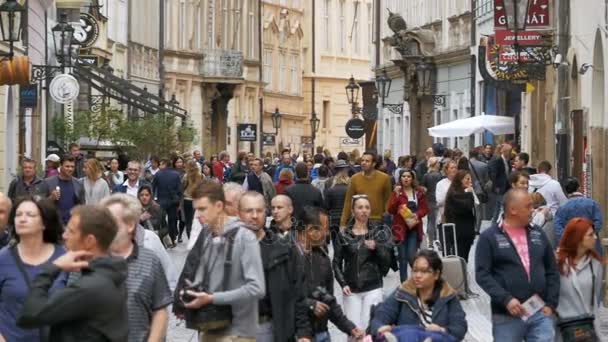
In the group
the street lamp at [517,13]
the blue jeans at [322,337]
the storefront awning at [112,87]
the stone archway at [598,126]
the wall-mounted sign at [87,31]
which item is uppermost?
the wall-mounted sign at [87,31]

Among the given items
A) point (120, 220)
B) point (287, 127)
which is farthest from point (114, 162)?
point (287, 127)

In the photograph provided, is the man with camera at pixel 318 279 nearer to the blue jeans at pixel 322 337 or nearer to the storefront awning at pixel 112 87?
the blue jeans at pixel 322 337

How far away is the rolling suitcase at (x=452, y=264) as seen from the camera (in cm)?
1923

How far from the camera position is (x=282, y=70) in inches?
3755

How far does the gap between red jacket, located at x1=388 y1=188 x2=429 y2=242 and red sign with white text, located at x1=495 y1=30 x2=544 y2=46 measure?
36.0ft

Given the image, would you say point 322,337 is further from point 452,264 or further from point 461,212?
point 461,212

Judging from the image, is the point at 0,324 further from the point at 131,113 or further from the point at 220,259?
the point at 131,113

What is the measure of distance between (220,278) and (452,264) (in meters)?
8.45

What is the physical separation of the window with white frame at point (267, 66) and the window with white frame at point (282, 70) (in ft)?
6.53

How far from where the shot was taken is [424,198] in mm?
23750

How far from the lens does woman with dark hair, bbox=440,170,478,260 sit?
76.3ft

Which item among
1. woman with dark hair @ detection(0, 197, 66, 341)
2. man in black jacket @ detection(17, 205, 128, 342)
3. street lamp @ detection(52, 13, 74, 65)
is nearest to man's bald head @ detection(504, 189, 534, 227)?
woman with dark hair @ detection(0, 197, 66, 341)

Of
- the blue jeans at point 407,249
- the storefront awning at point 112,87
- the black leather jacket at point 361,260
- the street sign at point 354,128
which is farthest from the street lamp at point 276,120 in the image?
the black leather jacket at point 361,260

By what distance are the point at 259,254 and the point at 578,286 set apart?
109 inches
